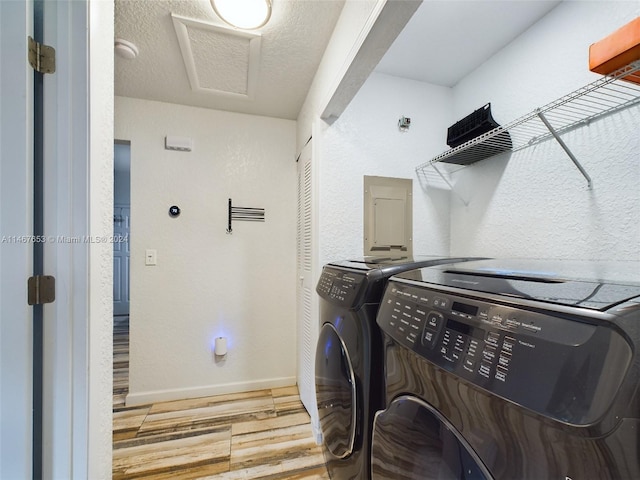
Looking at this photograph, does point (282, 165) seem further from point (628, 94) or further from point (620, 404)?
point (620, 404)

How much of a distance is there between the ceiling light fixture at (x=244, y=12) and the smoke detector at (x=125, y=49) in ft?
2.01

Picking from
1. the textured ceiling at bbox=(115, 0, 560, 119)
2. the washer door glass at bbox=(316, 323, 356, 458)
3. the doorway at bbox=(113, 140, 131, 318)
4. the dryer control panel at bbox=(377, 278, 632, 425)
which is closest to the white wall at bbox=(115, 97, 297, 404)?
the textured ceiling at bbox=(115, 0, 560, 119)

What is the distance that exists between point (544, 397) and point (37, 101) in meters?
1.34

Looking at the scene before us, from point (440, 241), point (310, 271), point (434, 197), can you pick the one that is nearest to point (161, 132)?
point (310, 271)

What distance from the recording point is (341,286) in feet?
3.49

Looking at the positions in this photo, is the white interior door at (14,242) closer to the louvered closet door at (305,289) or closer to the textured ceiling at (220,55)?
the textured ceiling at (220,55)

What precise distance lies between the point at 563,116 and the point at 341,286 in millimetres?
1279

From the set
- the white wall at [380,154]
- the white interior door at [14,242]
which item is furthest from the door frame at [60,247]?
the white wall at [380,154]

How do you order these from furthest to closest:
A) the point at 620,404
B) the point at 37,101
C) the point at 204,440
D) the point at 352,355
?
the point at 204,440, the point at 352,355, the point at 37,101, the point at 620,404

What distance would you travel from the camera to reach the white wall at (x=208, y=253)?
2049mm

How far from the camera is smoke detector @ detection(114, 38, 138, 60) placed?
1.46 meters

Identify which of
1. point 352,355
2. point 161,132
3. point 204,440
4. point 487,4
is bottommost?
point 204,440

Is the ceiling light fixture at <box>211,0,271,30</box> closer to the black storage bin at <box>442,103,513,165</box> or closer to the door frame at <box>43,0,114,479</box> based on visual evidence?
the door frame at <box>43,0,114,479</box>

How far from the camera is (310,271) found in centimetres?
182
